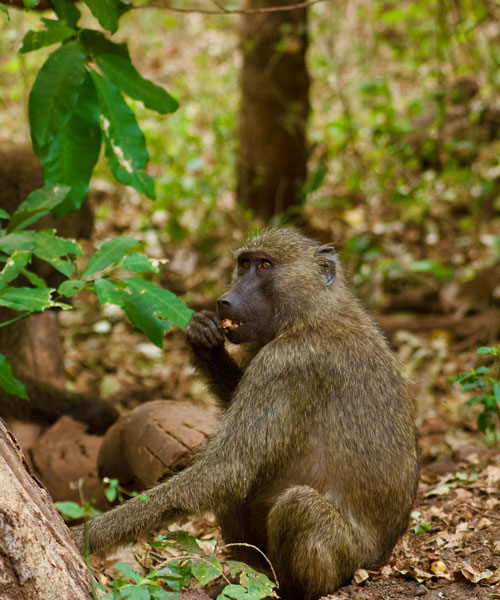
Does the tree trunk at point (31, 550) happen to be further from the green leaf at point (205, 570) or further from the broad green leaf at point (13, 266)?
the broad green leaf at point (13, 266)

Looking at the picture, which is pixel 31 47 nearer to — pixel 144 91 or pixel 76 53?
pixel 76 53

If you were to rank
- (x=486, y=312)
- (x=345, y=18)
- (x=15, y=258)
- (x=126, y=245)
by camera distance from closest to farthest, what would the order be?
(x=15, y=258), (x=126, y=245), (x=486, y=312), (x=345, y=18)

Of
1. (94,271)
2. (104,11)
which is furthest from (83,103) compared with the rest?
(94,271)

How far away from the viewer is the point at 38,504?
2527 mm

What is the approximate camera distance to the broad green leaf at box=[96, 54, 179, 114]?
3404mm

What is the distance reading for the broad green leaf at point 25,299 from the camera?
9.32 ft

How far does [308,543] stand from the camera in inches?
127

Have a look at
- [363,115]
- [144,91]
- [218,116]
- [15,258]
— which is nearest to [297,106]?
[218,116]

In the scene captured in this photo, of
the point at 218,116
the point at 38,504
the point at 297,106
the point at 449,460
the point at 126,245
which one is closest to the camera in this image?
the point at 38,504

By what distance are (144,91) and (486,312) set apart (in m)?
5.05

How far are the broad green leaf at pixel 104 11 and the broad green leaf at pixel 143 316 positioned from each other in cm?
118

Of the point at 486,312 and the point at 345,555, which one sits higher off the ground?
the point at 486,312

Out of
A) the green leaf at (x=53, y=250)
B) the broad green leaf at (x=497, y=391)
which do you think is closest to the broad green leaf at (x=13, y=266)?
the green leaf at (x=53, y=250)

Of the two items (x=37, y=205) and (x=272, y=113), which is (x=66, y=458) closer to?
(x=37, y=205)
